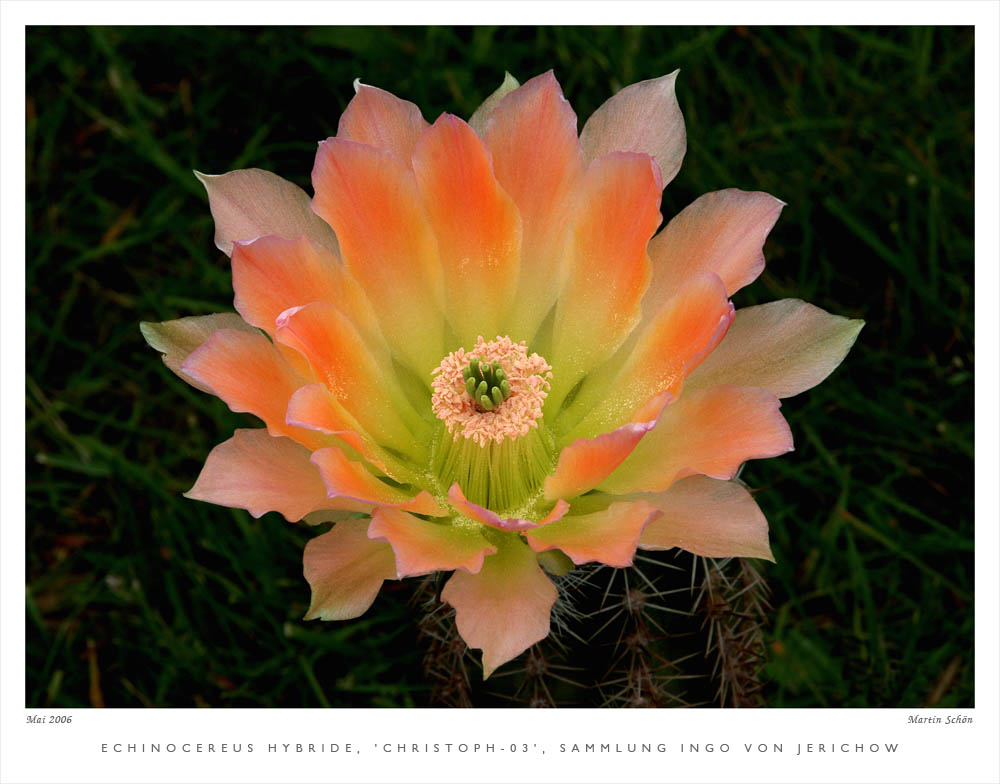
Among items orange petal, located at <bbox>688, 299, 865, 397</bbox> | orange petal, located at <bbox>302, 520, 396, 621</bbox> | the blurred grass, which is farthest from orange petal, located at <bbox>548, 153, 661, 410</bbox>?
the blurred grass

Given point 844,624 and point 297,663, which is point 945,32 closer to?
point 844,624

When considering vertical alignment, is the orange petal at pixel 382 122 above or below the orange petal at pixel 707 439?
above

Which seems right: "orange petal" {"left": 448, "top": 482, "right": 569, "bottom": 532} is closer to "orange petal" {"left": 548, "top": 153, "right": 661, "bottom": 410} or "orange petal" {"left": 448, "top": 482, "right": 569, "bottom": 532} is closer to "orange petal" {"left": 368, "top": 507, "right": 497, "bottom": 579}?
"orange petal" {"left": 368, "top": 507, "right": 497, "bottom": 579}

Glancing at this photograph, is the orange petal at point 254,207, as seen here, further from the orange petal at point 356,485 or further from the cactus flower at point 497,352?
the orange petal at point 356,485

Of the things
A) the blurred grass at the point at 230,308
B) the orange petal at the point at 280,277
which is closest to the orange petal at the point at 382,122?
the orange petal at the point at 280,277

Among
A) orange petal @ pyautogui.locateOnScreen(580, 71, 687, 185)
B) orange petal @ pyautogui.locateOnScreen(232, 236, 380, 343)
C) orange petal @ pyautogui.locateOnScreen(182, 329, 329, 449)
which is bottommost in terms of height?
orange petal @ pyautogui.locateOnScreen(182, 329, 329, 449)
